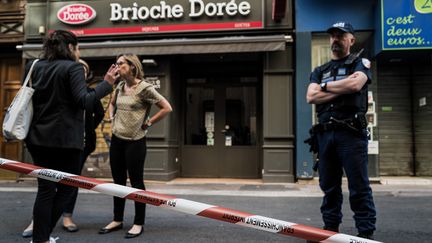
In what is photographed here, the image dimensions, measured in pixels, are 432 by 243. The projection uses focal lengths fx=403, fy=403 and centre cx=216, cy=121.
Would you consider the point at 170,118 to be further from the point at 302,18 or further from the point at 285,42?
the point at 302,18

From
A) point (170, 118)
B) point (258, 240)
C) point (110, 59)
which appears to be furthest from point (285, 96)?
point (258, 240)

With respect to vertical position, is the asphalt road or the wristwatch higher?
the wristwatch

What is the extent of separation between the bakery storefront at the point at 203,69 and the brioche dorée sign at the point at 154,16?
23 mm

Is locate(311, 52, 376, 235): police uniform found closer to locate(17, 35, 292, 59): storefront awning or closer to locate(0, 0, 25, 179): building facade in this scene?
locate(17, 35, 292, 59): storefront awning

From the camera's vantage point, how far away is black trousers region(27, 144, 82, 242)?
310cm

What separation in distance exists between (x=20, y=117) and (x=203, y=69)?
7.26 metres

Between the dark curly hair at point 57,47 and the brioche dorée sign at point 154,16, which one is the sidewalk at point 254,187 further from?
the dark curly hair at point 57,47

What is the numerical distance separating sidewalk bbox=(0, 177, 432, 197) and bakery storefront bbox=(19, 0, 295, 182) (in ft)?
1.57

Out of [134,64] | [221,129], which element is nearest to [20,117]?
[134,64]

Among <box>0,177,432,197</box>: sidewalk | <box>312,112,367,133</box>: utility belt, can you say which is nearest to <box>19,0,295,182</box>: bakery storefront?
<box>0,177,432,197</box>: sidewalk

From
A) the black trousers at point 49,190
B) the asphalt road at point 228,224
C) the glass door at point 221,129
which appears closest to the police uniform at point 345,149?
the asphalt road at point 228,224

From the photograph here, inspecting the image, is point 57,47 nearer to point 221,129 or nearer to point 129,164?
point 129,164

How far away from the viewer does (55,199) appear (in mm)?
3285

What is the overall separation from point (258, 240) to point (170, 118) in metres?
5.80
